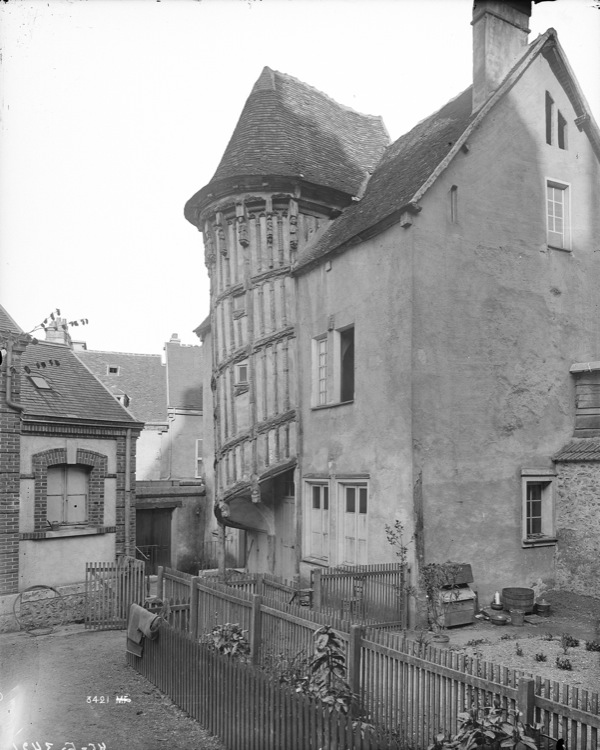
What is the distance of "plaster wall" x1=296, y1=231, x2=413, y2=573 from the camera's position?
1288 centimetres

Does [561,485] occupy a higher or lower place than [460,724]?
higher

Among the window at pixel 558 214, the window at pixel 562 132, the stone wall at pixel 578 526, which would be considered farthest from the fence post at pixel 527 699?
the window at pixel 562 132

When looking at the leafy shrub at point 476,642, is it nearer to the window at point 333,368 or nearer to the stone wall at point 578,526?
the stone wall at point 578,526

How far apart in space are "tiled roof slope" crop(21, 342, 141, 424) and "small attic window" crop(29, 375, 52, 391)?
0.26ft

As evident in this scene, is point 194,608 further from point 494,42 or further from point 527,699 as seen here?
point 494,42

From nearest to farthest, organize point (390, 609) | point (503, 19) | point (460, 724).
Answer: point (460, 724) < point (390, 609) < point (503, 19)

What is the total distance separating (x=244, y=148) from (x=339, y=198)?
2590 millimetres

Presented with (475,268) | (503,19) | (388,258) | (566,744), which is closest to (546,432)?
(475,268)

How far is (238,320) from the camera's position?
16.3 meters

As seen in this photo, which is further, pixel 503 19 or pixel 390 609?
pixel 503 19

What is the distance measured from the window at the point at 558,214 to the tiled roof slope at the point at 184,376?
2179 centimetres

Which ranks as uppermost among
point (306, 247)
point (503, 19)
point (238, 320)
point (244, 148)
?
point (503, 19)

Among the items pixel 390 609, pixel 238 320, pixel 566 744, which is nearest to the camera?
pixel 566 744

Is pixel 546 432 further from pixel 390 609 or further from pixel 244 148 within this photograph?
pixel 244 148
